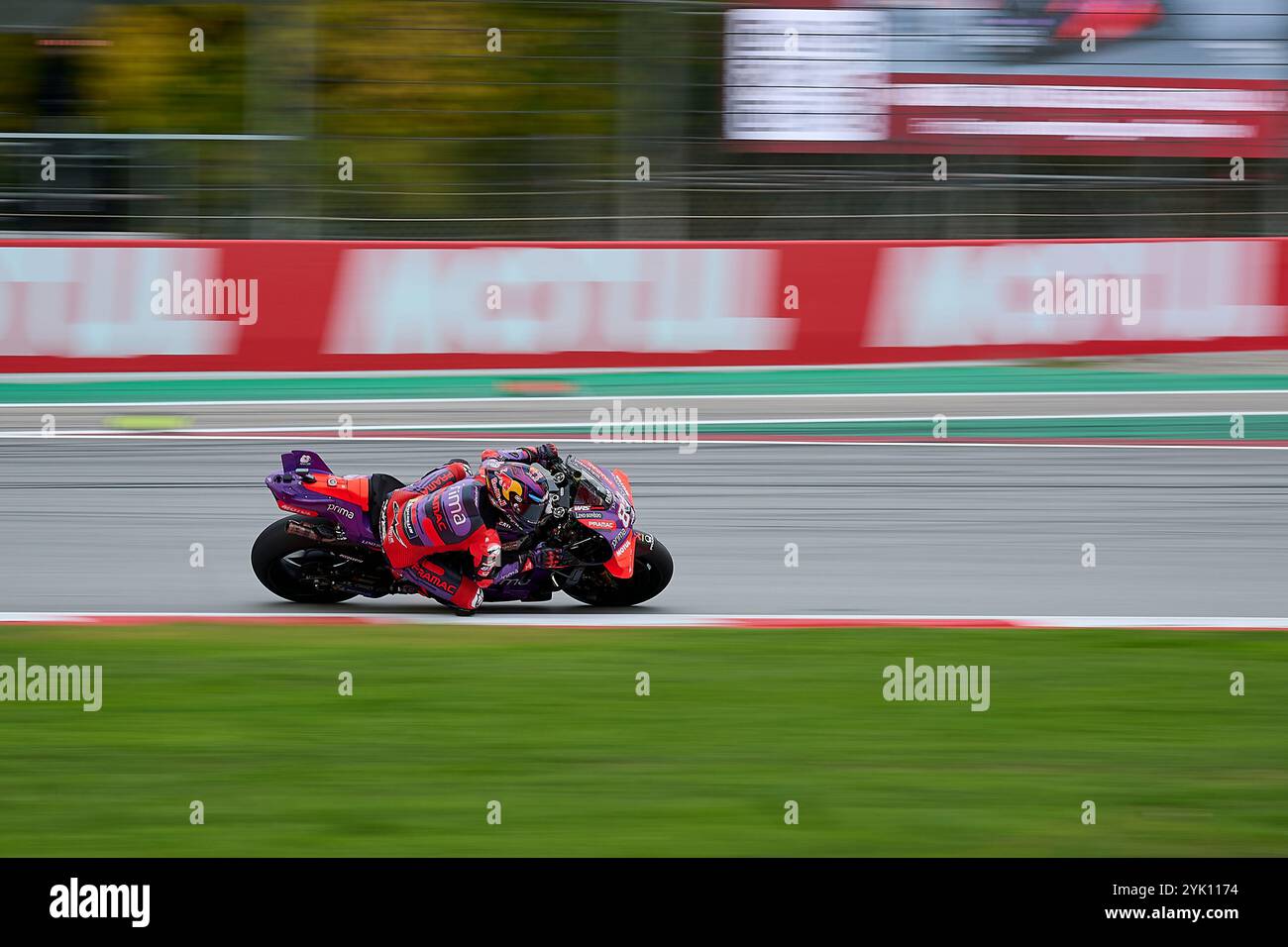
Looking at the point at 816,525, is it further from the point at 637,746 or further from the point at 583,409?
the point at 637,746

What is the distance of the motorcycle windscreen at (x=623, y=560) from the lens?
299 inches

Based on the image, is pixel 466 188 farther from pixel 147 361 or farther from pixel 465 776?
pixel 465 776

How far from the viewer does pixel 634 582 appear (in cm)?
815

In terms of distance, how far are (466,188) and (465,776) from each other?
969 cm

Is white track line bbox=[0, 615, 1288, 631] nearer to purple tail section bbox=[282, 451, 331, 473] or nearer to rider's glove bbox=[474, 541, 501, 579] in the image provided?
rider's glove bbox=[474, 541, 501, 579]

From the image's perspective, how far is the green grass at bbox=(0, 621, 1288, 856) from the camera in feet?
18.1

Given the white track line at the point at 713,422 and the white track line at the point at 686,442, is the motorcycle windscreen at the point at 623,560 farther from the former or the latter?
the white track line at the point at 713,422

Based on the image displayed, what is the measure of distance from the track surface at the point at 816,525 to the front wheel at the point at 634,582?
0.14 m

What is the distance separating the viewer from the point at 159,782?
19.4 ft

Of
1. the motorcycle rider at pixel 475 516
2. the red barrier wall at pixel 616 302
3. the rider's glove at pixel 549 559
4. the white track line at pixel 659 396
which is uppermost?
the red barrier wall at pixel 616 302

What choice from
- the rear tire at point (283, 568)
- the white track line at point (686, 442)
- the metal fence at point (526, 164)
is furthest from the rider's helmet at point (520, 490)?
the metal fence at point (526, 164)

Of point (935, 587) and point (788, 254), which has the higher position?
point (788, 254)

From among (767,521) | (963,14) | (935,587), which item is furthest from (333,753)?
(963,14)

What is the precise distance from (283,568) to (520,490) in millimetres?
1531
